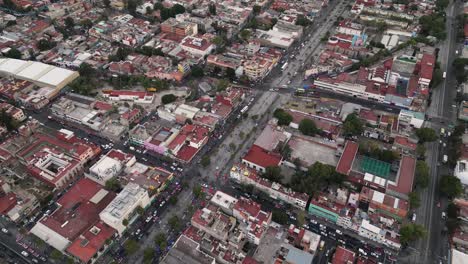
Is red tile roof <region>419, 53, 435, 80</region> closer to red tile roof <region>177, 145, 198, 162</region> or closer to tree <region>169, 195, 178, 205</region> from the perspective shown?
red tile roof <region>177, 145, 198, 162</region>

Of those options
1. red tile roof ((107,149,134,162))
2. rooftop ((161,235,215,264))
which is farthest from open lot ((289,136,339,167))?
red tile roof ((107,149,134,162))

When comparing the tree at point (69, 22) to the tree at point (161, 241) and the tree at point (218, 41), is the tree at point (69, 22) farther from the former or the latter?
the tree at point (161, 241)

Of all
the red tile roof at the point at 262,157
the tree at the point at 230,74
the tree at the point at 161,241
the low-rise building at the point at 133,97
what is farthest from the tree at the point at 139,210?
the tree at the point at 230,74

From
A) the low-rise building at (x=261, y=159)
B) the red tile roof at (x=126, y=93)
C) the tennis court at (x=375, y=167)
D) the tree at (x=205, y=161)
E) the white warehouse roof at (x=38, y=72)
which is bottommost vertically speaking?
the tree at (x=205, y=161)

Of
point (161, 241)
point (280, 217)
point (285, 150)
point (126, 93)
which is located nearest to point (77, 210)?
point (161, 241)

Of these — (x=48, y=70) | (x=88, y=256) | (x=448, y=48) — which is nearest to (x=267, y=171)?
(x=88, y=256)

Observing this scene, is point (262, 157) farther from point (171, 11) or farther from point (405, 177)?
point (171, 11)
